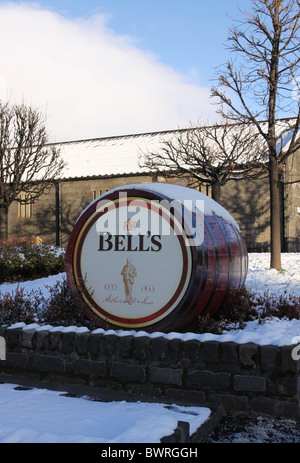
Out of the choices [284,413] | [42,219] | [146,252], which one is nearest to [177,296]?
[146,252]

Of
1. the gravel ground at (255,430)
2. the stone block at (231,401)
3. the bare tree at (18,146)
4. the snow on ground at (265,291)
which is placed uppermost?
the bare tree at (18,146)

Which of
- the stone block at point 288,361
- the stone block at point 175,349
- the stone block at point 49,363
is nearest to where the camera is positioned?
the stone block at point 288,361

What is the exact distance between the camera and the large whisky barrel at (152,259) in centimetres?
491

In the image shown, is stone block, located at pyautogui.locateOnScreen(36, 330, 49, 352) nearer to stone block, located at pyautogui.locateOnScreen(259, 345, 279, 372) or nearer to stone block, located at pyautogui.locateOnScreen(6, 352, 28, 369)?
stone block, located at pyautogui.locateOnScreen(6, 352, 28, 369)

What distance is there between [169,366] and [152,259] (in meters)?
1.19

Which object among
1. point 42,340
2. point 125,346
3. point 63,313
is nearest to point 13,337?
point 42,340

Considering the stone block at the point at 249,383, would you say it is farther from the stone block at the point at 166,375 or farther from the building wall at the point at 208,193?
the building wall at the point at 208,193

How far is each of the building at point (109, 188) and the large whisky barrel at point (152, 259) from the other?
15243 millimetres

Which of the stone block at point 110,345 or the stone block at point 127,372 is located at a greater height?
the stone block at point 110,345

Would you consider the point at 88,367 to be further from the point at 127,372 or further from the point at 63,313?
the point at 63,313

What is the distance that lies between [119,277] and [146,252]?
452mm

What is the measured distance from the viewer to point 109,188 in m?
24.5

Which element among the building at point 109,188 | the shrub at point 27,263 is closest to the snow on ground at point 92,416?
the shrub at point 27,263

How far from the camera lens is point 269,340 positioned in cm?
429
